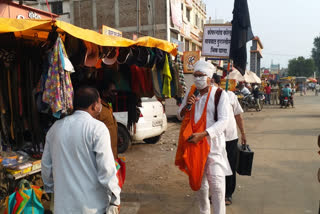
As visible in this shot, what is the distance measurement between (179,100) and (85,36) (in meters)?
1.81

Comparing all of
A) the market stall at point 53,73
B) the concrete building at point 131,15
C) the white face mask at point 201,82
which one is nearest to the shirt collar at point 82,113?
the market stall at point 53,73

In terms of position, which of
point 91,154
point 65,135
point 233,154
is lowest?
point 233,154

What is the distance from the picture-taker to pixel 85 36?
3066 millimetres

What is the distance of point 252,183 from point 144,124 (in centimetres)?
324

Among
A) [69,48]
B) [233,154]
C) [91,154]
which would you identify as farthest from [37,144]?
[233,154]

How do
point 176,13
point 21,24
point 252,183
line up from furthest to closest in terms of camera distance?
1. point 176,13
2. point 252,183
3. point 21,24

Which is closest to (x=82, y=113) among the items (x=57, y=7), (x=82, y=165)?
(x=82, y=165)

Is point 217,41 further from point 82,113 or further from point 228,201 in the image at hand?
point 82,113

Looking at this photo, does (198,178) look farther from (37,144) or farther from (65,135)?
(37,144)

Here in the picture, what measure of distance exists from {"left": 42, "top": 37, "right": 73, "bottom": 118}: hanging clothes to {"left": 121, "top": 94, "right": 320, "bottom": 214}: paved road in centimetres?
200

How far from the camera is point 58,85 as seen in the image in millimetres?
2871

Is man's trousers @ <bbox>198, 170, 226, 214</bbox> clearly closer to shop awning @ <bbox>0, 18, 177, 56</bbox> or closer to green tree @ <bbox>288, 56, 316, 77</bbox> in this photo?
shop awning @ <bbox>0, 18, 177, 56</bbox>

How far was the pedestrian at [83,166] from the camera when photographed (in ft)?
6.59

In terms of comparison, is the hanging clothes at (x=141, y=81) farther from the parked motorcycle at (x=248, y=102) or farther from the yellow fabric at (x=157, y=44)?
the parked motorcycle at (x=248, y=102)
